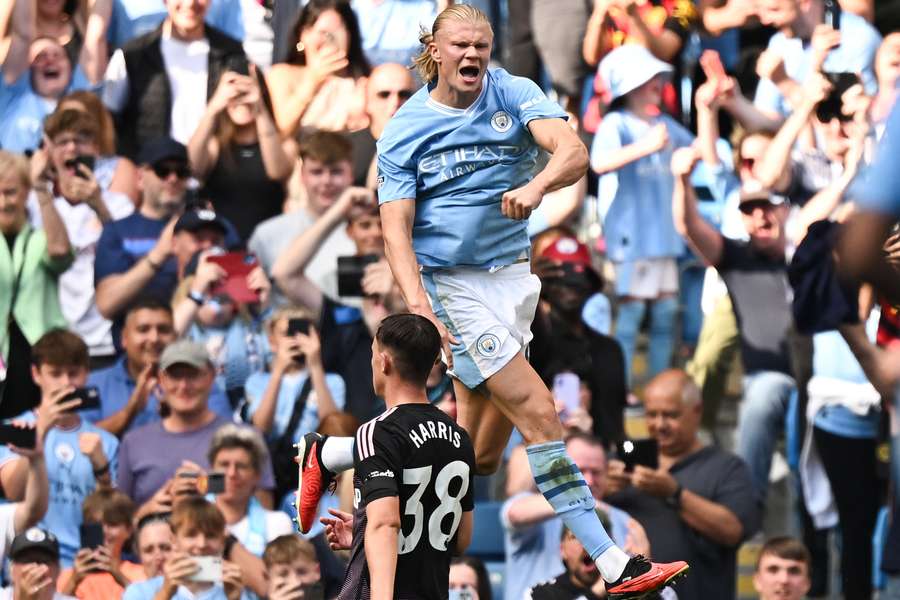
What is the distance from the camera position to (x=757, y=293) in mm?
11125

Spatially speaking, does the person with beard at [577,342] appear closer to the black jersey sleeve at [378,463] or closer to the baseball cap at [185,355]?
the baseball cap at [185,355]

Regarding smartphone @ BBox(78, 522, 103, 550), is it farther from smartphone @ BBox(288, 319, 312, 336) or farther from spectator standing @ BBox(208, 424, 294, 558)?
smartphone @ BBox(288, 319, 312, 336)

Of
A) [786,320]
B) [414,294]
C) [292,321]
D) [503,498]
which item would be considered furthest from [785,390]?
[414,294]

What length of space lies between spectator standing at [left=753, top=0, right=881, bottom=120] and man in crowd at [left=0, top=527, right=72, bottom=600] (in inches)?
213

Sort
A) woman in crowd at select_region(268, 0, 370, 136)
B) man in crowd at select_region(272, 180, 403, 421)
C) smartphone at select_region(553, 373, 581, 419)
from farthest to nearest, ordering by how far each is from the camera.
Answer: woman in crowd at select_region(268, 0, 370, 136) < man in crowd at select_region(272, 180, 403, 421) < smartphone at select_region(553, 373, 581, 419)

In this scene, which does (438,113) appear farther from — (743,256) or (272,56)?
(272,56)

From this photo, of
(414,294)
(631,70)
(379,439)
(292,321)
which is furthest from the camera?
(631,70)

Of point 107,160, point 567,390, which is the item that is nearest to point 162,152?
point 107,160

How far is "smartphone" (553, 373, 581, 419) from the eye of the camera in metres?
10.4

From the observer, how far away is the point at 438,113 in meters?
7.16

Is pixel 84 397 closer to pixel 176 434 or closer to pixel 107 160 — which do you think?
pixel 176 434

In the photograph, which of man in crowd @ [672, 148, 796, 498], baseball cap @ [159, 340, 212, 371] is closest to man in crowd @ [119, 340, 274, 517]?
baseball cap @ [159, 340, 212, 371]

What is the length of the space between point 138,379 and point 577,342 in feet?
8.30

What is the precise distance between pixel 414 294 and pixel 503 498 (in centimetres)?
420
